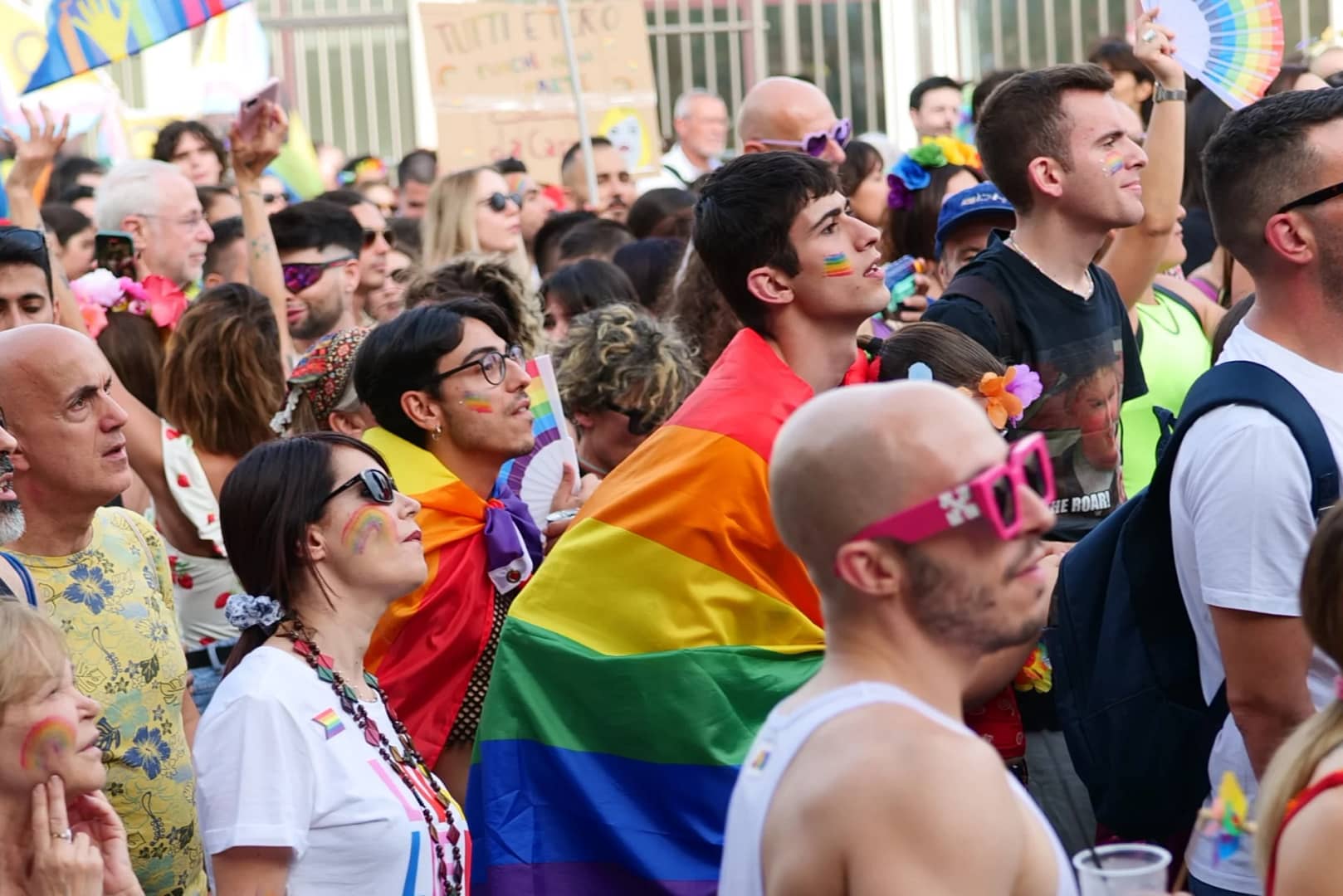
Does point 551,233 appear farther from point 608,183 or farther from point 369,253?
point 608,183

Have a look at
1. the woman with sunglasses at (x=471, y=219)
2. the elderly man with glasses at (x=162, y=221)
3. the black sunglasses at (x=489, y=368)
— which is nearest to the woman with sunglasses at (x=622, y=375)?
the black sunglasses at (x=489, y=368)

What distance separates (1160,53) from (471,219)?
4.05 meters

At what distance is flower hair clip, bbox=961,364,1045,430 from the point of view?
420 centimetres

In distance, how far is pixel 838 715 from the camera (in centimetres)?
229

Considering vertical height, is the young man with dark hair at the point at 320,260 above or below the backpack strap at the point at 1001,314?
below

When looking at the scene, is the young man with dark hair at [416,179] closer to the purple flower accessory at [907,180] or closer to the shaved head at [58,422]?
the purple flower accessory at [907,180]

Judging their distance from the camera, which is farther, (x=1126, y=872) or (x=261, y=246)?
(x=261, y=246)

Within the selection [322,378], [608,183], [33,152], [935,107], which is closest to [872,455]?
[322,378]

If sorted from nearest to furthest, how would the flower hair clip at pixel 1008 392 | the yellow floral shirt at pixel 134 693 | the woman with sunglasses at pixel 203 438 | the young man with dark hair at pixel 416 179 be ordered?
the yellow floral shirt at pixel 134 693, the flower hair clip at pixel 1008 392, the woman with sunglasses at pixel 203 438, the young man with dark hair at pixel 416 179

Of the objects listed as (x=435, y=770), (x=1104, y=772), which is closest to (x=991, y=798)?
(x=1104, y=772)

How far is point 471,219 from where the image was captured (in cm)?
854

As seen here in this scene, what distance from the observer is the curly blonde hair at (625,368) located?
543cm

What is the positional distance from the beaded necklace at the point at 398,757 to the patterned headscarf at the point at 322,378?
1629 mm

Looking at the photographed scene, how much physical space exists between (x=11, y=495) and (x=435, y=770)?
1.37m
